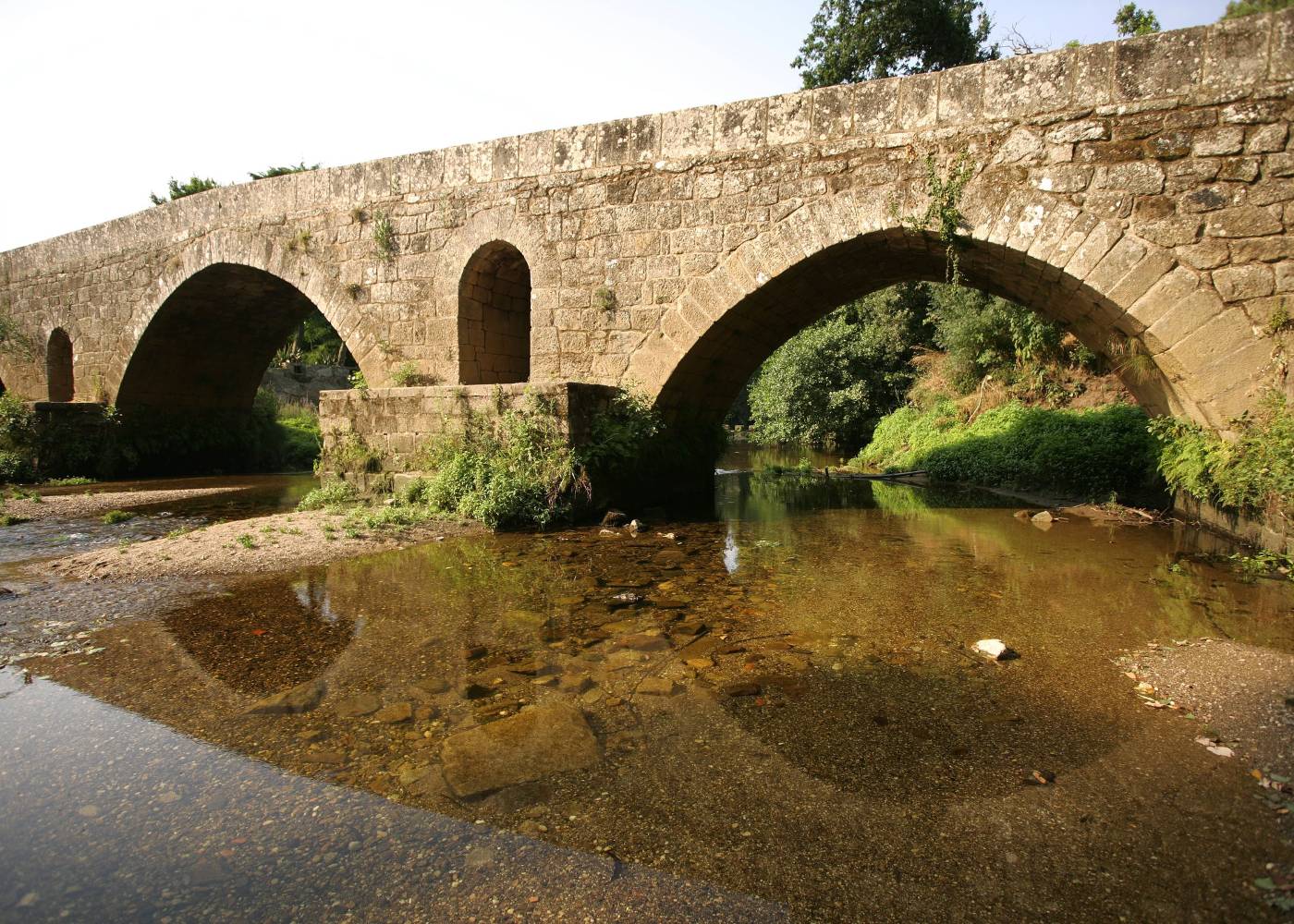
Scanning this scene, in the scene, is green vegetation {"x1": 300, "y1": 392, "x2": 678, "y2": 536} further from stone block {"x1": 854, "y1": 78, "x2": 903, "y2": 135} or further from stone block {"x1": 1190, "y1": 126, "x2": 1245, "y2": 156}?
stone block {"x1": 1190, "y1": 126, "x2": 1245, "y2": 156}

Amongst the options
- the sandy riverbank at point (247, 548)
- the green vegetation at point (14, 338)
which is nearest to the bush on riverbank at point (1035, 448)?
the sandy riverbank at point (247, 548)

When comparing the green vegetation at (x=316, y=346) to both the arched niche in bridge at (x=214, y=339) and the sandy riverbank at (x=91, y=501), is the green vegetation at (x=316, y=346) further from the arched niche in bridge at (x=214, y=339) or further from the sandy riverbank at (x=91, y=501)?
the sandy riverbank at (x=91, y=501)

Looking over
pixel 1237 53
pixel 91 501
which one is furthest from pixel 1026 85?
pixel 91 501

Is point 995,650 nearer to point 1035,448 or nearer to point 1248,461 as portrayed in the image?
point 1248,461

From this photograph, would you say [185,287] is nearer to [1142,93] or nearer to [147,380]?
[147,380]

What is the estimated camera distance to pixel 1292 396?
4.94 meters

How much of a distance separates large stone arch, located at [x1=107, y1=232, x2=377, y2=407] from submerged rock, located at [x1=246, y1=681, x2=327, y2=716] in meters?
6.75

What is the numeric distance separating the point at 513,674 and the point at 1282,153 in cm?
616

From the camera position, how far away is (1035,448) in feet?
33.1

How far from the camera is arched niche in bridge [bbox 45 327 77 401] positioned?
13484 millimetres

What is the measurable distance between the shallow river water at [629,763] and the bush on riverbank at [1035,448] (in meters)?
4.96

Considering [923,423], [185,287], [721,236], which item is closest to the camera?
[721,236]

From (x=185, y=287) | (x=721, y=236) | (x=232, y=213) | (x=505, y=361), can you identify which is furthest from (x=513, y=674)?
(x=185, y=287)

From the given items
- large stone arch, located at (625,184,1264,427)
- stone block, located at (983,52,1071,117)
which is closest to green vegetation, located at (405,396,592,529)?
large stone arch, located at (625,184,1264,427)
